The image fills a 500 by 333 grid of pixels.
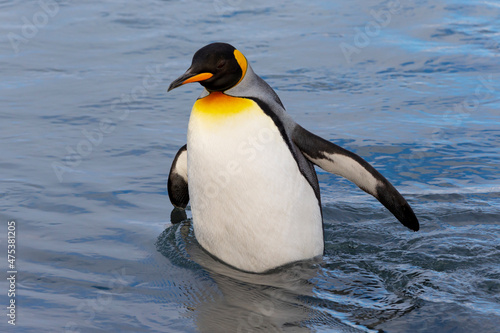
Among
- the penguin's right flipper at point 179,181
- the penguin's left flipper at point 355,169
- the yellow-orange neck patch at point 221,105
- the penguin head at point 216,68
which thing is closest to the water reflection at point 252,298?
the penguin's right flipper at point 179,181

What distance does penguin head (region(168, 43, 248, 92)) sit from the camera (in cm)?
343

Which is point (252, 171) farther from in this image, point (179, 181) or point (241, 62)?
point (179, 181)

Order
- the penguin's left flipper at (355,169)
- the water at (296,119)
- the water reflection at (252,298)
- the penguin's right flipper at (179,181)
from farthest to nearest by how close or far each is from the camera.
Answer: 1. the penguin's right flipper at (179,181)
2. the penguin's left flipper at (355,169)
3. the water at (296,119)
4. the water reflection at (252,298)

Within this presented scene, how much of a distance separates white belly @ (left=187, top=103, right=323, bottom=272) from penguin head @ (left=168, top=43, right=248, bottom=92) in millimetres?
175

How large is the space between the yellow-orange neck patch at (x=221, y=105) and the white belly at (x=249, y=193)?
0.9 inches

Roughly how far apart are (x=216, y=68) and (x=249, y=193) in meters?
0.67

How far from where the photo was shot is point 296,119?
6.38m

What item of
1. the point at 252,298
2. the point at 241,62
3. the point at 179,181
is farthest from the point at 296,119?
the point at 252,298

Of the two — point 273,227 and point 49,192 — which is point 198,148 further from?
point 49,192

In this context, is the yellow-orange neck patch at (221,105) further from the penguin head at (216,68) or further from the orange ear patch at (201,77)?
the orange ear patch at (201,77)

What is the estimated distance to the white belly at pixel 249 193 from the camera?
3557 mm

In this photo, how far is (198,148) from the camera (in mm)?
3625

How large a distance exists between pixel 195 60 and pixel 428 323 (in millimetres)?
1671

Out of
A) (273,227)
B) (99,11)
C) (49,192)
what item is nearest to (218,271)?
(273,227)
